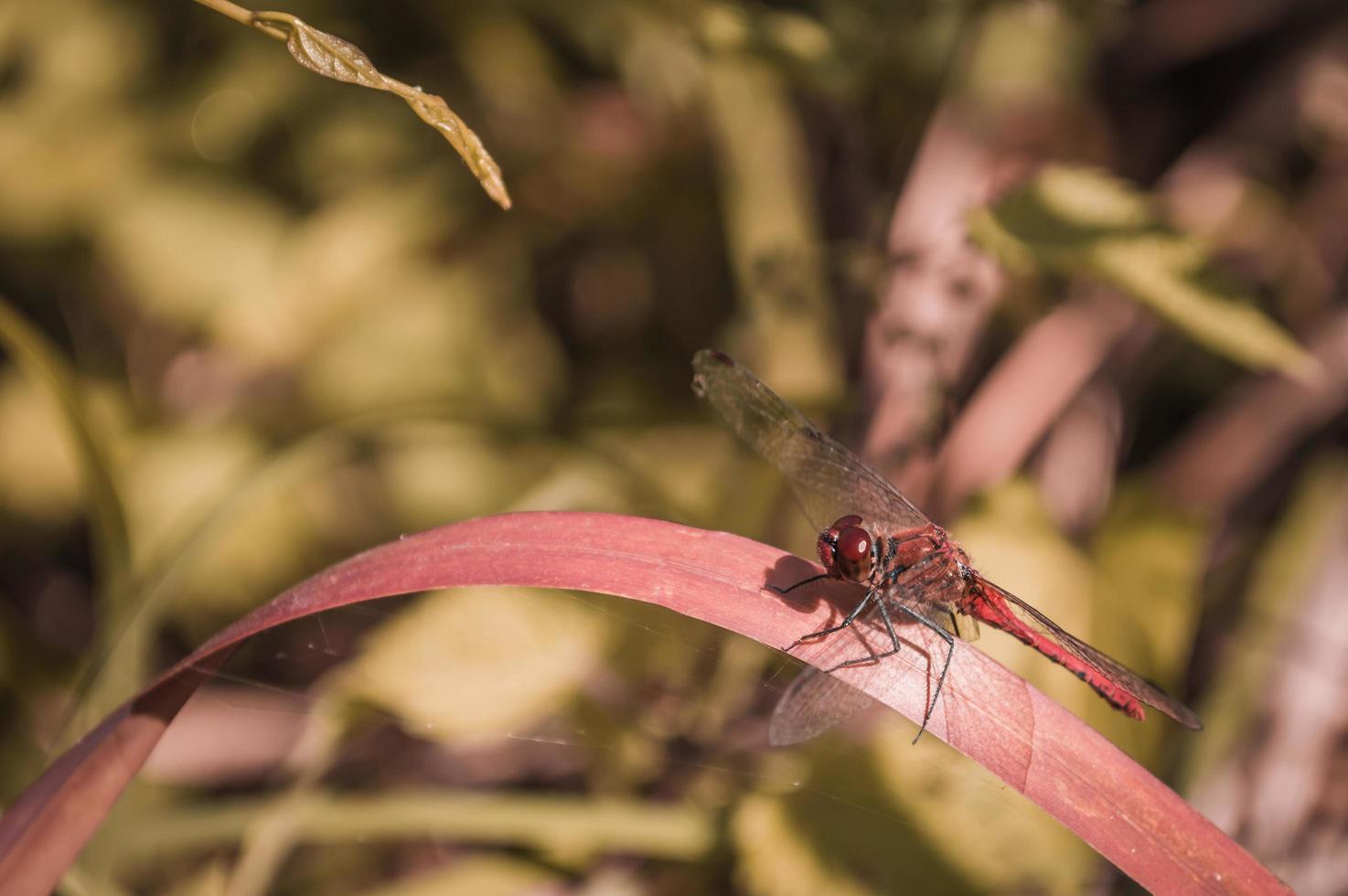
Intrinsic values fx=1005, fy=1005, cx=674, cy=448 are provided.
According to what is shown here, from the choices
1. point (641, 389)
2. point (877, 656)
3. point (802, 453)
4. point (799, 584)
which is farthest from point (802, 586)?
point (641, 389)

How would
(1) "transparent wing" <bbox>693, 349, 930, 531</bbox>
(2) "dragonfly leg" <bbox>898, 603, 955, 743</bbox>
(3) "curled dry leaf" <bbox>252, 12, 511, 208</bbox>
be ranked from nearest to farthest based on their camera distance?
(3) "curled dry leaf" <bbox>252, 12, 511, 208</bbox>
(2) "dragonfly leg" <bbox>898, 603, 955, 743</bbox>
(1) "transparent wing" <bbox>693, 349, 930, 531</bbox>

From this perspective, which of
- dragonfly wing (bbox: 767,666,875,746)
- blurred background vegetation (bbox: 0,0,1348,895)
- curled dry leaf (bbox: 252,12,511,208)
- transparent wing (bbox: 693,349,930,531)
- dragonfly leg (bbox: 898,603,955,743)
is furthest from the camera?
blurred background vegetation (bbox: 0,0,1348,895)

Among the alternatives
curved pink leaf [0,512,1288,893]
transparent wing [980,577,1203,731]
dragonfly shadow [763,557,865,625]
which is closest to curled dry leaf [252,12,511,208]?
curved pink leaf [0,512,1288,893]

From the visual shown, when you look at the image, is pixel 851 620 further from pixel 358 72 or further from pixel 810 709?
pixel 358 72

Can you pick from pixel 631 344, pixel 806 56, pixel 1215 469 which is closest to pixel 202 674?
pixel 806 56

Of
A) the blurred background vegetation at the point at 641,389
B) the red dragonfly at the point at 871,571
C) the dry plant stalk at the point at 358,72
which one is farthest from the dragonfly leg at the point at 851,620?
the dry plant stalk at the point at 358,72

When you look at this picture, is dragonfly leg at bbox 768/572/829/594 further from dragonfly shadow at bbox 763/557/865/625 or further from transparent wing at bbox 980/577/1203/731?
transparent wing at bbox 980/577/1203/731

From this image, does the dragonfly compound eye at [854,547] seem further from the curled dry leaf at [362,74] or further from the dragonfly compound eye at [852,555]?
the curled dry leaf at [362,74]
